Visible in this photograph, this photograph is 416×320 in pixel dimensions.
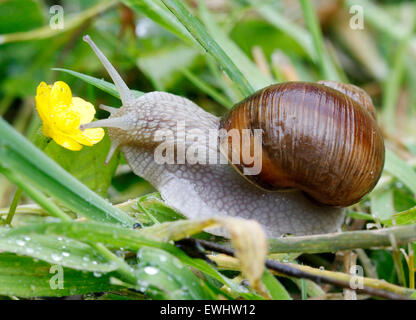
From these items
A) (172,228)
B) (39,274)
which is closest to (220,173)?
(172,228)

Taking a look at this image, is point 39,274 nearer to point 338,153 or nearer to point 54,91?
point 54,91

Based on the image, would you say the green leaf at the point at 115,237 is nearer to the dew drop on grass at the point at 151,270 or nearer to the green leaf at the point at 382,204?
the dew drop on grass at the point at 151,270

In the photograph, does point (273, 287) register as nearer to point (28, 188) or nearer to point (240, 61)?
point (28, 188)

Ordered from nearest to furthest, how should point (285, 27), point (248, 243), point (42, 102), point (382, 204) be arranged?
point (248, 243) → point (42, 102) → point (382, 204) → point (285, 27)

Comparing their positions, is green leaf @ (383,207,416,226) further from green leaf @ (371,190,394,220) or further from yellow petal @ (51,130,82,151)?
yellow petal @ (51,130,82,151)

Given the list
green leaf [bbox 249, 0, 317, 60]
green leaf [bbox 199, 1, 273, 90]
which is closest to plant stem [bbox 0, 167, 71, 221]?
green leaf [bbox 199, 1, 273, 90]

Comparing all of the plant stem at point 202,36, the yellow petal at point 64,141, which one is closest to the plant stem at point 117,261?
the yellow petal at point 64,141

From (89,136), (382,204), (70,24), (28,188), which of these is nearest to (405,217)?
(382,204)

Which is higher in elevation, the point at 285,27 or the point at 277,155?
the point at 285,27
